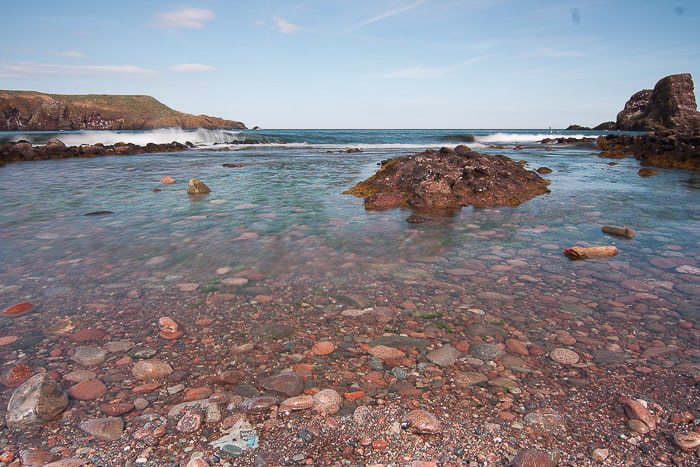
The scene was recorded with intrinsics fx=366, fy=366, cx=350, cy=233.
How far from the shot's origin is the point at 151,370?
257 centimetres

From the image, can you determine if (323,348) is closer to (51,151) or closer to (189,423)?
(189,423)

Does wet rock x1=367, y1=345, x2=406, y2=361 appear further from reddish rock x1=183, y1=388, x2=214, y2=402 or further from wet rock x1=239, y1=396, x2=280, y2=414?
reddish rock x1=183, y1=388, x2=214, y2=402

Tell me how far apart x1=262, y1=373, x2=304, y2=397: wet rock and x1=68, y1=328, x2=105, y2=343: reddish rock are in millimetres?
1577

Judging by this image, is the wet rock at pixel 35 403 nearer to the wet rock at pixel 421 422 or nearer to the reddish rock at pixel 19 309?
the reddish rock at pixel 19 309

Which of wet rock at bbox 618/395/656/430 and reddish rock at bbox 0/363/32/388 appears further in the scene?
reddish rock at bbox 0/363/32/388

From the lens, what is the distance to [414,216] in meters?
6.89

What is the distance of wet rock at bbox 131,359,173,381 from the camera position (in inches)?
99.1

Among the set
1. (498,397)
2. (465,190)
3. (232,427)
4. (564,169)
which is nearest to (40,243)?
(232,427)

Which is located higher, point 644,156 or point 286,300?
point 644,156

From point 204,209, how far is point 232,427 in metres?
6.38

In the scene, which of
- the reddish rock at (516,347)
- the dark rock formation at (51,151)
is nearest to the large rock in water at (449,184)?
the reddish rock at (516,347)

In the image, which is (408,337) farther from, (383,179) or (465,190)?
(383,179)

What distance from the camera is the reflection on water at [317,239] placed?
13.9 feet

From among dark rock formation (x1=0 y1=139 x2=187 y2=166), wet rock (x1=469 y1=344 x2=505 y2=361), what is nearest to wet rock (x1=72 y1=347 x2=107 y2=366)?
wet rock (x1=469 y1=344 x2=505 y2=361)
